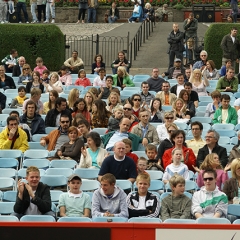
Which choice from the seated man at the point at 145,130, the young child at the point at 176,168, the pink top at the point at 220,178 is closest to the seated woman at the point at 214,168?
the pink top at the point at 220,178

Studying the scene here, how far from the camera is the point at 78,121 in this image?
16.6m

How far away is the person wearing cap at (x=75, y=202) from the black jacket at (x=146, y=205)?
0.58 m

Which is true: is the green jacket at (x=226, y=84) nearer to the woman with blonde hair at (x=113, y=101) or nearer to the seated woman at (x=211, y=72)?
the seated woman at (x=211, y=72)

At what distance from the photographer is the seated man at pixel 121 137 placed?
16188mm

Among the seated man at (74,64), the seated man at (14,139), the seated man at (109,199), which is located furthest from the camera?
the seated man at (74,64)

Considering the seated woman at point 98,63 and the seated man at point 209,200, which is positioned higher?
the seated woman at point 98,63

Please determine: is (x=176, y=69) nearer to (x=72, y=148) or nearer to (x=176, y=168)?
(x=72, y=148)

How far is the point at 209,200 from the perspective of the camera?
1331 centimetres

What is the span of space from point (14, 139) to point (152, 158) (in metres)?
2.60

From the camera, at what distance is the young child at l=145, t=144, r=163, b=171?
50.2ft

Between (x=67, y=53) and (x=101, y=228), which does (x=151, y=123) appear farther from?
(x=67, y=53)

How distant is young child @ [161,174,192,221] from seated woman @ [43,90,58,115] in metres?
5.84

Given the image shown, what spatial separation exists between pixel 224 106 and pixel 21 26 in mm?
10238

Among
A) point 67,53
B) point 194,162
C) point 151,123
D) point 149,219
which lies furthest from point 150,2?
point 149,219
